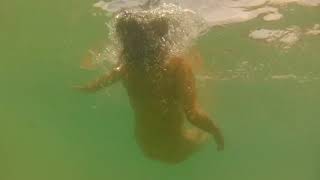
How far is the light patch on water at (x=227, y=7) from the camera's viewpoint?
308 inches

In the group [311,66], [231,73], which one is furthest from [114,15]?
[311,66]

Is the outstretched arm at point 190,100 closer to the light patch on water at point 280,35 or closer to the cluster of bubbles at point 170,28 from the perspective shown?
the cluster of bubbles at point 170,28

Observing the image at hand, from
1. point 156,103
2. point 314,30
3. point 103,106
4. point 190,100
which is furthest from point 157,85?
point 103,106

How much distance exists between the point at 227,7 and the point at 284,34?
1.58 metres

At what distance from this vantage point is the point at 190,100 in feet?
20.8

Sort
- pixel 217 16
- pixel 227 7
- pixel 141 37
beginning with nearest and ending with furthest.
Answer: pixel 141 37 < pixel 227 7 < pixel 217 16

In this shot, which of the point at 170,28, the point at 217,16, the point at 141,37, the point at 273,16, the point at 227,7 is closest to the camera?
the point at 141,37

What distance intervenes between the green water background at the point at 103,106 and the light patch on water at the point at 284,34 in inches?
6.8

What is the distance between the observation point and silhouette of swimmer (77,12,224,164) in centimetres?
632

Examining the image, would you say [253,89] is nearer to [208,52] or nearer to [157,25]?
[208,52]

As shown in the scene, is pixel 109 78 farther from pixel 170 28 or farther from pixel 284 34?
pixel 284 34

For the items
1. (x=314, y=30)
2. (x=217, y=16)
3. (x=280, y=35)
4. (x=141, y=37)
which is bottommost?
(x=280, y=35)

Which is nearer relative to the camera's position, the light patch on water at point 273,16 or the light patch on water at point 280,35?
the light patch on water at point 273,16

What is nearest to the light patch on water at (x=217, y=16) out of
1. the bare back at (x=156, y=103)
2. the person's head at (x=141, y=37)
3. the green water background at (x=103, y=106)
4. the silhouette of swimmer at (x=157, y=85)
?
the green water background at (x=103, y=106)
